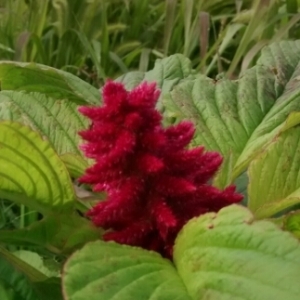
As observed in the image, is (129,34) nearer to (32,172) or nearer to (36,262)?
(36,262)

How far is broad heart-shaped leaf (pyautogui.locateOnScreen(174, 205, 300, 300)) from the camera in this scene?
321 mm

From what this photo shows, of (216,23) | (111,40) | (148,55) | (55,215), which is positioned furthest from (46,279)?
(216,23)

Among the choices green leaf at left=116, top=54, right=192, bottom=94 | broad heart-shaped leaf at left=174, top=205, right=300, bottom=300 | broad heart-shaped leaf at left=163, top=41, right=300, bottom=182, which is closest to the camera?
broad heart-shaped leaf at left=174, top=205, right=300, bottom=300

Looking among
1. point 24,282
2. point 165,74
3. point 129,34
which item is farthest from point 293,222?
point 129,34

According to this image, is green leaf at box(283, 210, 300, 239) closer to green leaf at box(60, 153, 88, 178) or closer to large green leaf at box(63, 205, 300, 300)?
large green leaf at box(63, 205, 300, 300)

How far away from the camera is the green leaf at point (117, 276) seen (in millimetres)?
333

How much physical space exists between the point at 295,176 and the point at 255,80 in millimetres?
152

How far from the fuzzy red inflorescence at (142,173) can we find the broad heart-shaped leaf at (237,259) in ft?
0.10

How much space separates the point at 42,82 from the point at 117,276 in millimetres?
293

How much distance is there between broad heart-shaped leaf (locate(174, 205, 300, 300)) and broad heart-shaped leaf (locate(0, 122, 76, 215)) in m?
0.09

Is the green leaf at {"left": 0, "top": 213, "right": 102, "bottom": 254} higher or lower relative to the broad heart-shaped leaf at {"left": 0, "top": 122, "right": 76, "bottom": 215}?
lower

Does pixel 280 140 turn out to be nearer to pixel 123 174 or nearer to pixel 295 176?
pixel 295 176

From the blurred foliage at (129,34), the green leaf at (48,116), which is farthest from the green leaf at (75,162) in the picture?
the blurred foliage at (129,34)

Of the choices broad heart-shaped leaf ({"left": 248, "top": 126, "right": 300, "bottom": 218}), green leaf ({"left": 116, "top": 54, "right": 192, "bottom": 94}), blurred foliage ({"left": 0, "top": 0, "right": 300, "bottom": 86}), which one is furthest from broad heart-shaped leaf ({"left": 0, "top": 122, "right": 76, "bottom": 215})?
blurred foliage ({"left": 0, "top": 0, "right": 300, "bottom": 86})
